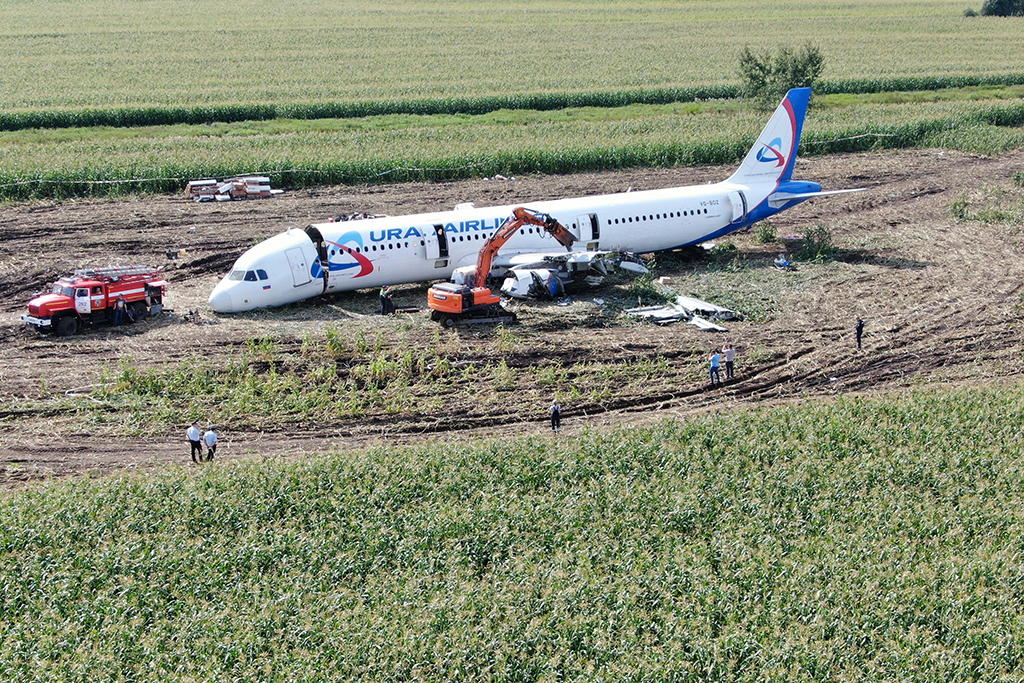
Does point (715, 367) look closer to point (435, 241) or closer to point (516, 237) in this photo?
point (516, 237)

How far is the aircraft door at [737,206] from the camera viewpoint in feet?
171

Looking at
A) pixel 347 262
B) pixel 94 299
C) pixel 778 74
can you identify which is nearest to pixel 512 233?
pixel 347 262

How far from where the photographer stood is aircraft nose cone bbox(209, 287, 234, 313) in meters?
44.1

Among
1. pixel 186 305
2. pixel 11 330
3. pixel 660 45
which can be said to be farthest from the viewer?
pixel 660 45

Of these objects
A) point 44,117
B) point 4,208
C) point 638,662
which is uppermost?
point 44,117

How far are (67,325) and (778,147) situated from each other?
33.9 meters

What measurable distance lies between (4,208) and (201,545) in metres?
40.3

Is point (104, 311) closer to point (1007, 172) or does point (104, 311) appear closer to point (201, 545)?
point (201, 545)

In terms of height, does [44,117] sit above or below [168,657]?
above

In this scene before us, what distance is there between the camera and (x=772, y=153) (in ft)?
175

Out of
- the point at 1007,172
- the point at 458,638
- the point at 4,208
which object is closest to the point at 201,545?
the point at 458,638

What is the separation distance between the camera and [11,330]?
139 ft

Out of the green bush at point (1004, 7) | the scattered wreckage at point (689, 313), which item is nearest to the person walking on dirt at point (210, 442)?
the scattered wreckage at point (689, 313)

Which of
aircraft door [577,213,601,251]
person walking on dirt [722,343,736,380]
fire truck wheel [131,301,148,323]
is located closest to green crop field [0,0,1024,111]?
aircraft door [577,213,601,251]
